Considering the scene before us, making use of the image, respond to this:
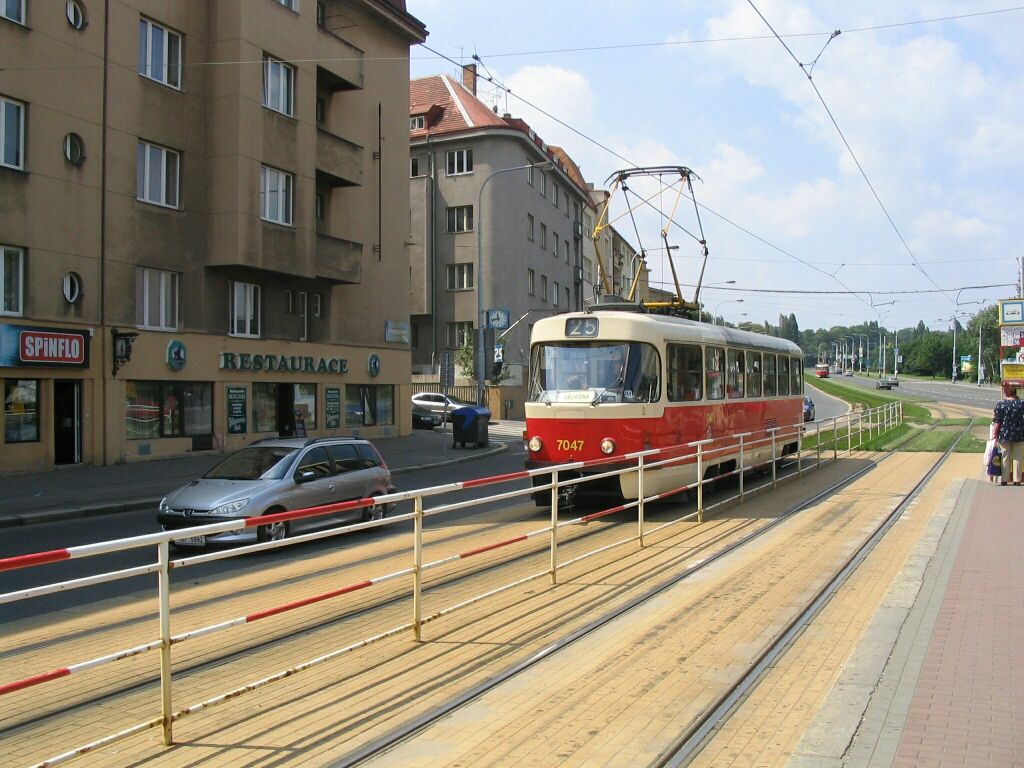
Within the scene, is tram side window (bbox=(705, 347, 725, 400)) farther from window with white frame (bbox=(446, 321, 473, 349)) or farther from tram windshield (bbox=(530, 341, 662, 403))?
window with white frame (bbox=(446, 321, 473, 349))

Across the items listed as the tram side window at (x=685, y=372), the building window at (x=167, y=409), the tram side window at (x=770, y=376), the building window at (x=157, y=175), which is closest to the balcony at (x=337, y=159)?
the building window at (x=157, y=175)

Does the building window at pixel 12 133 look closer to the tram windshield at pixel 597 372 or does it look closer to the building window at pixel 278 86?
the building window at pixel 278 86

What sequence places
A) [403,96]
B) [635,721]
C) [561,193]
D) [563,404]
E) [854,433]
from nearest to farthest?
[635,721] → [563,404] → [854,433] → [403,96] → [561,193]

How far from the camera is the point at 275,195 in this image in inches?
1036

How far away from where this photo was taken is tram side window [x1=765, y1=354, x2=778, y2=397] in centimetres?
1916

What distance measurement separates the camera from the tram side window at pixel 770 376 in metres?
19.2

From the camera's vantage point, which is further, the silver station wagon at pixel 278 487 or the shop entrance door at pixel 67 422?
the shop entrance door at pixel 67 422

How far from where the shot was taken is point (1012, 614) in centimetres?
727

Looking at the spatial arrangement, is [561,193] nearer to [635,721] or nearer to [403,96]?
[403,96]

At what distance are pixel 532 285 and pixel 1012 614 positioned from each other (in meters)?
A: 46.2

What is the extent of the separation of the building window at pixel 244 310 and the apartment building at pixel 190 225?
0.21 ft

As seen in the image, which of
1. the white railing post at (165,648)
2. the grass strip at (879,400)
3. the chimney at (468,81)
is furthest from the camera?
the chimney at (468,81)

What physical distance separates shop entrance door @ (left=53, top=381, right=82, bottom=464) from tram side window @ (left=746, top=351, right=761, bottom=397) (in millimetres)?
14887

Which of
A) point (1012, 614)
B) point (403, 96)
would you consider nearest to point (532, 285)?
point (403, 96)
